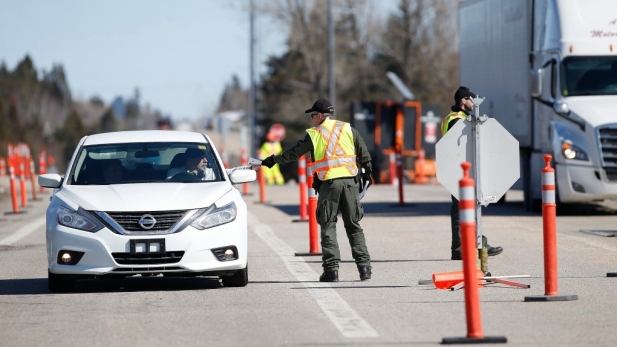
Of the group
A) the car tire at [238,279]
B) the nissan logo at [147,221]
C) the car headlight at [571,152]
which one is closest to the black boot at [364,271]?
the car tire at [238,279]

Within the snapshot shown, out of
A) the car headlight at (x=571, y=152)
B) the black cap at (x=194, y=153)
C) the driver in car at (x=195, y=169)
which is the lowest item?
the driver in car at (x=195, y=169)

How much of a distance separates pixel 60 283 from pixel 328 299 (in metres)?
2.61

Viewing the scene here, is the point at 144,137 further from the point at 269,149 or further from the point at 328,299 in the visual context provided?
the point at 269,149

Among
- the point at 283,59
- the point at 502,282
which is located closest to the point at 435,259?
the point at 502,282

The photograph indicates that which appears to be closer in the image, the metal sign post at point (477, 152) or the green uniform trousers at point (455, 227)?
the metal sign post at point (477, 152)

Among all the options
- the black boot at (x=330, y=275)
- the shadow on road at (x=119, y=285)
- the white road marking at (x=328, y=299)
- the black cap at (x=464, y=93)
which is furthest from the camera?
the black cap at (x=464, y=93)

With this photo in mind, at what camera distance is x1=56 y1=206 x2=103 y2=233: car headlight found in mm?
11219

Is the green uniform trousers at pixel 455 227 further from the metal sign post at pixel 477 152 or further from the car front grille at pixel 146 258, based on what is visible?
the car front grille at pixel 146 258

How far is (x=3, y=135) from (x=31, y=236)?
214 feet

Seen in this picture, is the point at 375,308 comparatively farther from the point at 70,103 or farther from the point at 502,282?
the point at 70,103

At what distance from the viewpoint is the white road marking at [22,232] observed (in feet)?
60.0

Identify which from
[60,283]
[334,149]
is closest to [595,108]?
[334,149]

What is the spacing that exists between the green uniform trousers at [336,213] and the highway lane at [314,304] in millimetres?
278

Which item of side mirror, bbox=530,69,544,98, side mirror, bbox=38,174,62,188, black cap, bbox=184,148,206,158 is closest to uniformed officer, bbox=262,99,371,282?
black cap, bbox=184,148,206,158
